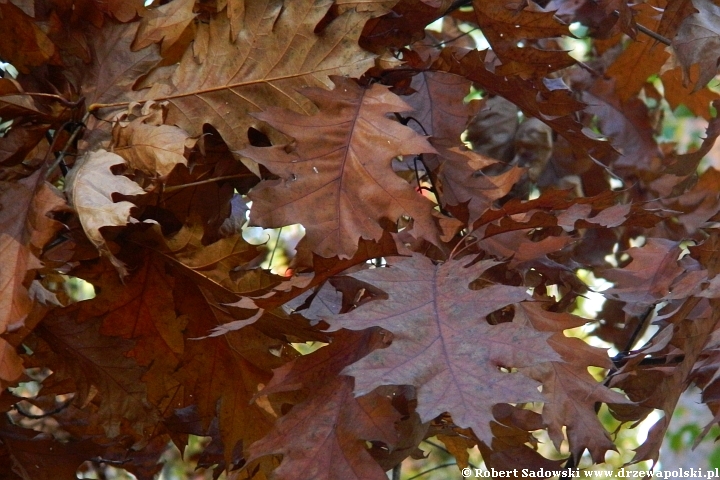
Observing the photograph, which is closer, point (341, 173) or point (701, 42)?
point (341, 173)

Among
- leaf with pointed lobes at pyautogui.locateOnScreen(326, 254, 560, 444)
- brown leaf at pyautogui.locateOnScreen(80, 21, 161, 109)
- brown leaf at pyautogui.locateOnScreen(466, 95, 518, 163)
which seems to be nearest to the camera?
leaf with pointed lobes at pyautogui.locateOnScreen(326, 254, 560, 444)

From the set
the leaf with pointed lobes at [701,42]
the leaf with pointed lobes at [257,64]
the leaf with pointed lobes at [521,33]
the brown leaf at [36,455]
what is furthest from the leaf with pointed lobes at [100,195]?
the leaf with pointed lobes at [701,42]

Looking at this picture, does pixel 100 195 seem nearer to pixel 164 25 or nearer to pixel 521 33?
pixel 164 25

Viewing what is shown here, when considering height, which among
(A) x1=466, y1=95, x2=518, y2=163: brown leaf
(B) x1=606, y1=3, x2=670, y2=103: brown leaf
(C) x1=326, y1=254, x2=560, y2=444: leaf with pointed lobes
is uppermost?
(C) x1=326, y1=254, x2=560, y2=444: leaf with pointed lobes

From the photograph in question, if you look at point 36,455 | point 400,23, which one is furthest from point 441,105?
point 36,455

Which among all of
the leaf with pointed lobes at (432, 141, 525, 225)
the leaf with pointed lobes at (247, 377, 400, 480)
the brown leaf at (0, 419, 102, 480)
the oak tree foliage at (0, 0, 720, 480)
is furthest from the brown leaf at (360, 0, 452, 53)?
the brown leaf at (0, 419, 102, 480)

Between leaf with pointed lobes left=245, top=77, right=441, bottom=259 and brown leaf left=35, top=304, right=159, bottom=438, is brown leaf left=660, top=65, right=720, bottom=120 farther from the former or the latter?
brown leaf left=35, top=304, right=159, bottom=438
